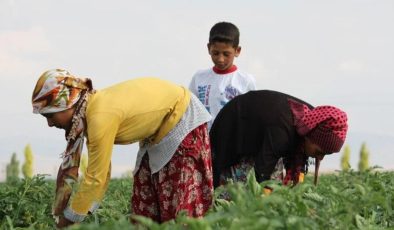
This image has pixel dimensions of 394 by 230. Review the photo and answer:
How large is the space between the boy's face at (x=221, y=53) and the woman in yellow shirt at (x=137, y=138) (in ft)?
4.85

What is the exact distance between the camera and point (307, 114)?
5238 mm

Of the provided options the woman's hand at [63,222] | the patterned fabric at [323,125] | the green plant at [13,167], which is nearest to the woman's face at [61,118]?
the woman's hand at [63,222]

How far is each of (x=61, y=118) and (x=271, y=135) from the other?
54.0 inches

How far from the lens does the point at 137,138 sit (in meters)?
4.93

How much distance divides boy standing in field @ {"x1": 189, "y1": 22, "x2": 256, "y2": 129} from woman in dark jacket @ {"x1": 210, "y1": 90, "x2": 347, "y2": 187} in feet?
3.71

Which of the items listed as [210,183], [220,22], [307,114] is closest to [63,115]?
[210,183]

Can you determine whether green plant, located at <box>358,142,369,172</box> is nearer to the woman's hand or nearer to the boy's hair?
the boy's hair

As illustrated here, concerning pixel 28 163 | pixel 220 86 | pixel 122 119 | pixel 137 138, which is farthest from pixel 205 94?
pixel 28 163

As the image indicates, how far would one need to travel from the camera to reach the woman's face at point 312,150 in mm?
5294

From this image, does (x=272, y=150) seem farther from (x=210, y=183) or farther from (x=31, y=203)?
(x=31, y=203)

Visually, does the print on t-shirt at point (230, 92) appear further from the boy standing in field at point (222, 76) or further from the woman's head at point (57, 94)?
the woman's head at point (57, 94)

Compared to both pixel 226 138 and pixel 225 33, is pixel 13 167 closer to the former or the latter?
pixel 225 33

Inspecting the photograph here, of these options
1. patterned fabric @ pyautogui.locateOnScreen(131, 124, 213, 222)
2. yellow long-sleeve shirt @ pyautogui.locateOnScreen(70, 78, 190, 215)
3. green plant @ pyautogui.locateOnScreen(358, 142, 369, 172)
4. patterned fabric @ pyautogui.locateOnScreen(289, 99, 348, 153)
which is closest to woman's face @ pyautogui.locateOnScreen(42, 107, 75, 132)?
yellow long-sleeve shirt @ pyautogui.locateOnScreen(70, 78, 190, 215)

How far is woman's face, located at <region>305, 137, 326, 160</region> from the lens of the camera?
5.29m
